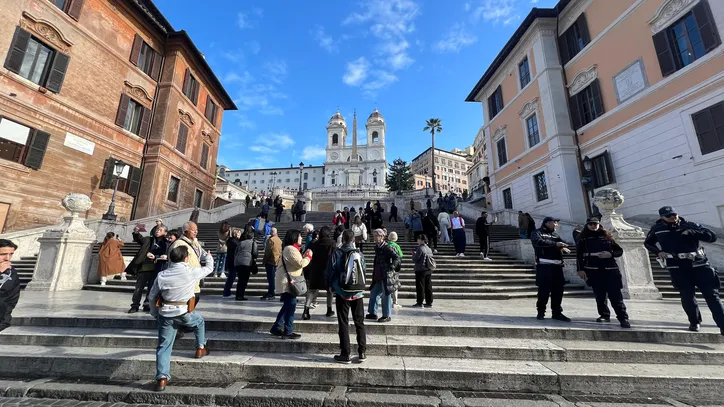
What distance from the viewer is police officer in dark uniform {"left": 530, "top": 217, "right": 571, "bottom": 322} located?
16.6ft

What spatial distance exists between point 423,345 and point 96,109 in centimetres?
2018

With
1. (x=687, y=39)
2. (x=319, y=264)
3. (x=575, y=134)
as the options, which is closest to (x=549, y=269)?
(x=319, y=264)

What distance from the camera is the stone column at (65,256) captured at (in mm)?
8250

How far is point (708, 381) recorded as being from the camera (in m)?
3.32

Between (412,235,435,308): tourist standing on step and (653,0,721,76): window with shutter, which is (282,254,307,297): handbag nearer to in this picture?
(412,235,435,308): tourist standing on step

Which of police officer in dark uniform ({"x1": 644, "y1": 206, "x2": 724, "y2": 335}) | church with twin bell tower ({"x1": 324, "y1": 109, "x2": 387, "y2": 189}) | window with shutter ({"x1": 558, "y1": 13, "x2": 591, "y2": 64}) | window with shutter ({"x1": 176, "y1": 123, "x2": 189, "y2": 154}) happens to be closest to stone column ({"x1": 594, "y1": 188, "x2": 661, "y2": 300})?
police officer in dark uniform ({"x1": 644, "y1": 206, "x2": 724, "y2": 335})

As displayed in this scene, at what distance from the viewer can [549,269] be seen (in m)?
5.18

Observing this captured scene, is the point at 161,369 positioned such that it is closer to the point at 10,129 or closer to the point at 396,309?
the point at 396,309

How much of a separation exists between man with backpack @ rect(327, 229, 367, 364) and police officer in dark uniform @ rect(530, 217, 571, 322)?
331 cm

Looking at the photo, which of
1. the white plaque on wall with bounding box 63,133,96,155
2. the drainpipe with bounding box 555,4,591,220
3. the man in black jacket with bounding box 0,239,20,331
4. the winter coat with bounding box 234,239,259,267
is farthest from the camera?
the drainpipe with bounding box 555,4,591,220

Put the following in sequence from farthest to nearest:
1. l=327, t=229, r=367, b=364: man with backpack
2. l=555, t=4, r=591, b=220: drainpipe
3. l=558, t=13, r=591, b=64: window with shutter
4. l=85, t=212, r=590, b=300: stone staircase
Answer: l=558, t=13, r=591, b=64: window with shutter < l=555, t=4, r=591, b=220: drainpipe < l=85, t=212, r=590, b=300: stone staircase < l=327, t=229, r=367, b=364: man with backpack

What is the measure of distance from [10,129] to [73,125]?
7.96 ft

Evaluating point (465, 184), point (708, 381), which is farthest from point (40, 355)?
point (465, 184)

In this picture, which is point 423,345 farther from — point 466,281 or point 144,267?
point 144,267
